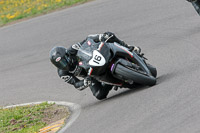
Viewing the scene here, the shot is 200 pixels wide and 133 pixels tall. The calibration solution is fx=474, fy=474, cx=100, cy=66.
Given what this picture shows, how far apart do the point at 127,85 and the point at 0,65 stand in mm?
7581

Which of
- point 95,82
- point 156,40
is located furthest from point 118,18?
point 95,82

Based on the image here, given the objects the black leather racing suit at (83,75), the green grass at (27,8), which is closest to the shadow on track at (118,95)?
the black leather racing suit at (83,75)

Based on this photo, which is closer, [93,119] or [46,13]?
[93,119]

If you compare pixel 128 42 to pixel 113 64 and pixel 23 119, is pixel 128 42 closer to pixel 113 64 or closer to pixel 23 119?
pixel 23 119

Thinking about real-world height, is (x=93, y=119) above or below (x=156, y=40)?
above

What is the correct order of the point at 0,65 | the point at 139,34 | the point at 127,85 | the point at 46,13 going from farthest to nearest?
1. the point at 46,13
2. the point at 0,65
3. the point at 139,34
4. the point at 127,85

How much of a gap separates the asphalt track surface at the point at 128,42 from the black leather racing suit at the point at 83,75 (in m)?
0.22

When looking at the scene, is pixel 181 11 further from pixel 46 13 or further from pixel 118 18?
pixel 46 13

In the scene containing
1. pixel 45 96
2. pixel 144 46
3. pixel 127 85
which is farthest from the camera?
pixel 144 46

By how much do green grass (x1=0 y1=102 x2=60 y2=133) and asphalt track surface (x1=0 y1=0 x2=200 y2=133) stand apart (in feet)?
2.47

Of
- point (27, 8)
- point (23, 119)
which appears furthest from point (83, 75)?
point (27, 8)

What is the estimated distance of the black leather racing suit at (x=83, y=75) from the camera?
8.79m

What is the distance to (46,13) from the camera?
65.4 ft

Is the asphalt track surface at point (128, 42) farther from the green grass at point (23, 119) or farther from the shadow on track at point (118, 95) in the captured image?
the green grass at point (23, 119)
